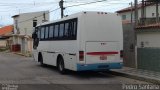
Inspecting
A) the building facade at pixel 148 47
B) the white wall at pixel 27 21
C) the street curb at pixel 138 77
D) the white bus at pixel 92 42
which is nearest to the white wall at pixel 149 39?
the building facade at pixel 148 47

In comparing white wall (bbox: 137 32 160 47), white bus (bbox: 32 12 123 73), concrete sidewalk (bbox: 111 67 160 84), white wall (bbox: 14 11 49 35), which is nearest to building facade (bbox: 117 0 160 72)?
white wall (bbox: 137 32 160 47)

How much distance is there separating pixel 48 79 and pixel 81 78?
63.0 inches

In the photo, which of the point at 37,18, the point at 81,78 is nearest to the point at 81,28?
the point at 81,78

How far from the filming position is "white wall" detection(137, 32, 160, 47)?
19.8 metres

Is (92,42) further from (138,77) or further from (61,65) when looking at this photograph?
(61,65)

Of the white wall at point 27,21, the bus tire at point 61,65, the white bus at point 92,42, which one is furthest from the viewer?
the white wall at point 27,21

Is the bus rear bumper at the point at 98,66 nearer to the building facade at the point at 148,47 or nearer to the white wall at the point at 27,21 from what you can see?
the building facade at the point at 148,47

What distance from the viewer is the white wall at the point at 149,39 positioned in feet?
64.8

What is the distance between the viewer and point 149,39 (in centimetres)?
2047

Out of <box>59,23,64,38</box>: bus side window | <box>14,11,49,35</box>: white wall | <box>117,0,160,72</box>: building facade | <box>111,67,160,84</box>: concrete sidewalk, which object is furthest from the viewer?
<box>14,11,49,35</box>: white wall

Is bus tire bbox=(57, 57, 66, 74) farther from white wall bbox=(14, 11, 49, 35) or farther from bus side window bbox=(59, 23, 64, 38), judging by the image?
white wall bbox=(14, 11, 49, 35)

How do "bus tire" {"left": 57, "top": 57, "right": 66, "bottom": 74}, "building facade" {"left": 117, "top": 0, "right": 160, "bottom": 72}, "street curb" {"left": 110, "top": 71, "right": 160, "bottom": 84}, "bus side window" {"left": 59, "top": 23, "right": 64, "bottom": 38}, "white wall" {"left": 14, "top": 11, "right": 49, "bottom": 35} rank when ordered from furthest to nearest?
"white wall" {"left": 14, "top": 11, "right": 49, "bottom": 35} → "bus side window" {"left": 59, "top": 23, "right": 64, "bottom": 38} → "bus tire" {"left": 57, "top": 57, "right": 66, "bottom": 74} → "building facade" {"left": 117, "top": 0, "right": 160, "bottom": 72} → "street curb" {"left": 110, "top": 71, "right": 160, "bottom": 84}

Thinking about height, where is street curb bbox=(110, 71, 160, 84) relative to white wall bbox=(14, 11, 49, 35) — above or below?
below

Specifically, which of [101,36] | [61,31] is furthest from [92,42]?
[61,31]
